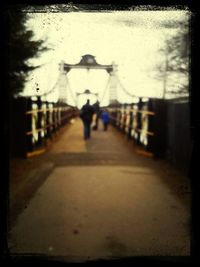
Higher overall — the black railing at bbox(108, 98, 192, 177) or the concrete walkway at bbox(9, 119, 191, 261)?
the black railing at bbox(108, 98, 192, 177)

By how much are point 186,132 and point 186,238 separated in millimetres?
4521

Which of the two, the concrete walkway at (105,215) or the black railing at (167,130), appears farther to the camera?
the black railing at (167,130)

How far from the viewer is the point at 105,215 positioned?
4750 mm

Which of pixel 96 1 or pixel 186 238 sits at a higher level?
pixel 96 1

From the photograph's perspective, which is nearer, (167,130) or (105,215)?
(105,215)

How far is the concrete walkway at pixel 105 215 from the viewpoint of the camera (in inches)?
142

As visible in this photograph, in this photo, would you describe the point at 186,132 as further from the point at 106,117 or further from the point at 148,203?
the point at 106,117

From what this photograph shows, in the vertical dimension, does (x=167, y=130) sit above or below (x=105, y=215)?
above

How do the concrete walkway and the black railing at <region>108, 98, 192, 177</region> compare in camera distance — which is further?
the black railing at <region>108, 98, 192, 177</region>

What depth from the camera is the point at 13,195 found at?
225 inches

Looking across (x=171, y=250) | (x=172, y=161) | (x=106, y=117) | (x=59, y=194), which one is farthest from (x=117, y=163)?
(x=106, y=117)

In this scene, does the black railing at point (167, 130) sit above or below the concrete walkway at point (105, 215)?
above

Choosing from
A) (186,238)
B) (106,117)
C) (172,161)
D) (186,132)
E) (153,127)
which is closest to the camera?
(186,238)

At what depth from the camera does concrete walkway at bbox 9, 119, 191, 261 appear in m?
3.61
